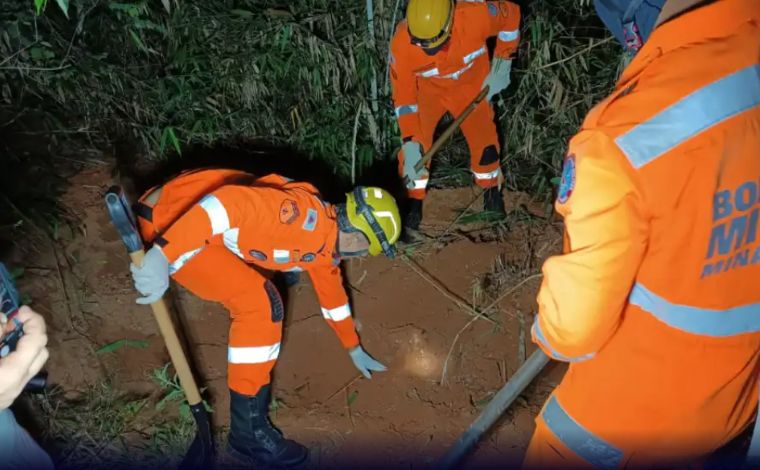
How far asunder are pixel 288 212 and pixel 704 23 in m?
2.07

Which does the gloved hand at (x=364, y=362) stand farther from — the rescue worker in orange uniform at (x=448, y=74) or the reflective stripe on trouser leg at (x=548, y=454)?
the reflective stripe on trouser leg at (x=548, y=454)

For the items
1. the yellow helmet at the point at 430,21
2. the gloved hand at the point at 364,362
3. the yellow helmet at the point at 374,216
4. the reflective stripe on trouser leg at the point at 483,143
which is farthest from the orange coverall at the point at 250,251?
the reflective stripe on trouser leg at the point at 483,143

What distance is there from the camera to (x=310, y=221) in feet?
10.1

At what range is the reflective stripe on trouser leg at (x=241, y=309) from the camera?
10.1ft

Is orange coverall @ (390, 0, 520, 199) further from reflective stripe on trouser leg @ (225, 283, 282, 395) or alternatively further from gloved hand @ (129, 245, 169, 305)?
gloved hand @ (129, 245, 169, 305)

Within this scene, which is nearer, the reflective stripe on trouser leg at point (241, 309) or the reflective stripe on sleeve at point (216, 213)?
the reflective stripe on sleeve at point (216, 213)

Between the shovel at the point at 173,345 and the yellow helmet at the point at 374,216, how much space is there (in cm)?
105

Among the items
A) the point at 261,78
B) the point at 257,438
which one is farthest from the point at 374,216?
the point at 261,78

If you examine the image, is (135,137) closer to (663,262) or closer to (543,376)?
(543,376)

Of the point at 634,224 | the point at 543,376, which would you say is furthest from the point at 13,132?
the point at 634,224

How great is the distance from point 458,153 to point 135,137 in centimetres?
293

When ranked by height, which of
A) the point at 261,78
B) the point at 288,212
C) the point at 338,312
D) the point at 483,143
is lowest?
the point at 338,312

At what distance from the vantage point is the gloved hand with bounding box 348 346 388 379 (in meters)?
3.71

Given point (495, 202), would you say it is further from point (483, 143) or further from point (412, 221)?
point (412, 221)
